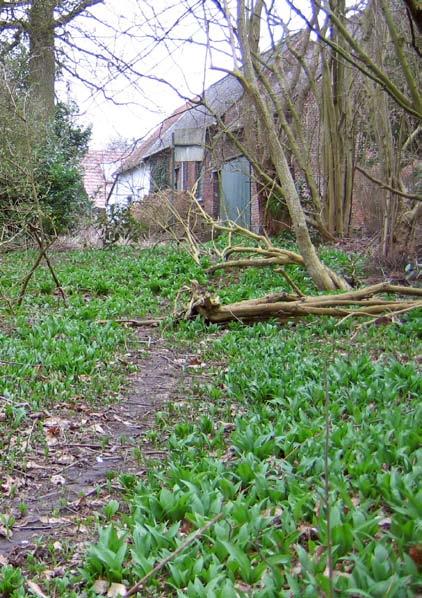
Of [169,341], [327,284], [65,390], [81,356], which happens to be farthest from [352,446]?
[327,284]

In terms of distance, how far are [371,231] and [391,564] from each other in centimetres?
1544

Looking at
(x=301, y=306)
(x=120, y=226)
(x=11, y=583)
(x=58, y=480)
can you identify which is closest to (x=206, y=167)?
(x=120, y=226)

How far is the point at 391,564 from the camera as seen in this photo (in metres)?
2.61

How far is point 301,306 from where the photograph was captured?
8.66 m

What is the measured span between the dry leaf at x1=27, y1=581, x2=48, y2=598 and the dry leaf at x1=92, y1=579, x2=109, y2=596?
22 centimetres

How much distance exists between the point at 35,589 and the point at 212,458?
5.03 feet

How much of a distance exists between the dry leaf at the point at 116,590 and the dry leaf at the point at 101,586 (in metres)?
0.03

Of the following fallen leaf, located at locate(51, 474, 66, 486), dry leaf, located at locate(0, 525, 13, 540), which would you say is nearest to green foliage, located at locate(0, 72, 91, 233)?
fallen leaf, located at locate(51, 474, 66, 486)

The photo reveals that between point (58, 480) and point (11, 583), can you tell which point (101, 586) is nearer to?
point (11, 583)

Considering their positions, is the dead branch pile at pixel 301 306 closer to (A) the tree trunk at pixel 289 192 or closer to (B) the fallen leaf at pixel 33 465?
(A) the tree trunk at pixel 289 192

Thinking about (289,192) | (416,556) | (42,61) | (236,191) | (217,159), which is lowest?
(416,556)

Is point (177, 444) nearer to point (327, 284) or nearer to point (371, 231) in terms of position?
point (327, 284)

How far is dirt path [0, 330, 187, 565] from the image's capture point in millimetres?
3684

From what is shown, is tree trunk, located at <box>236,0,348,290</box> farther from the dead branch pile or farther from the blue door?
the blue door
